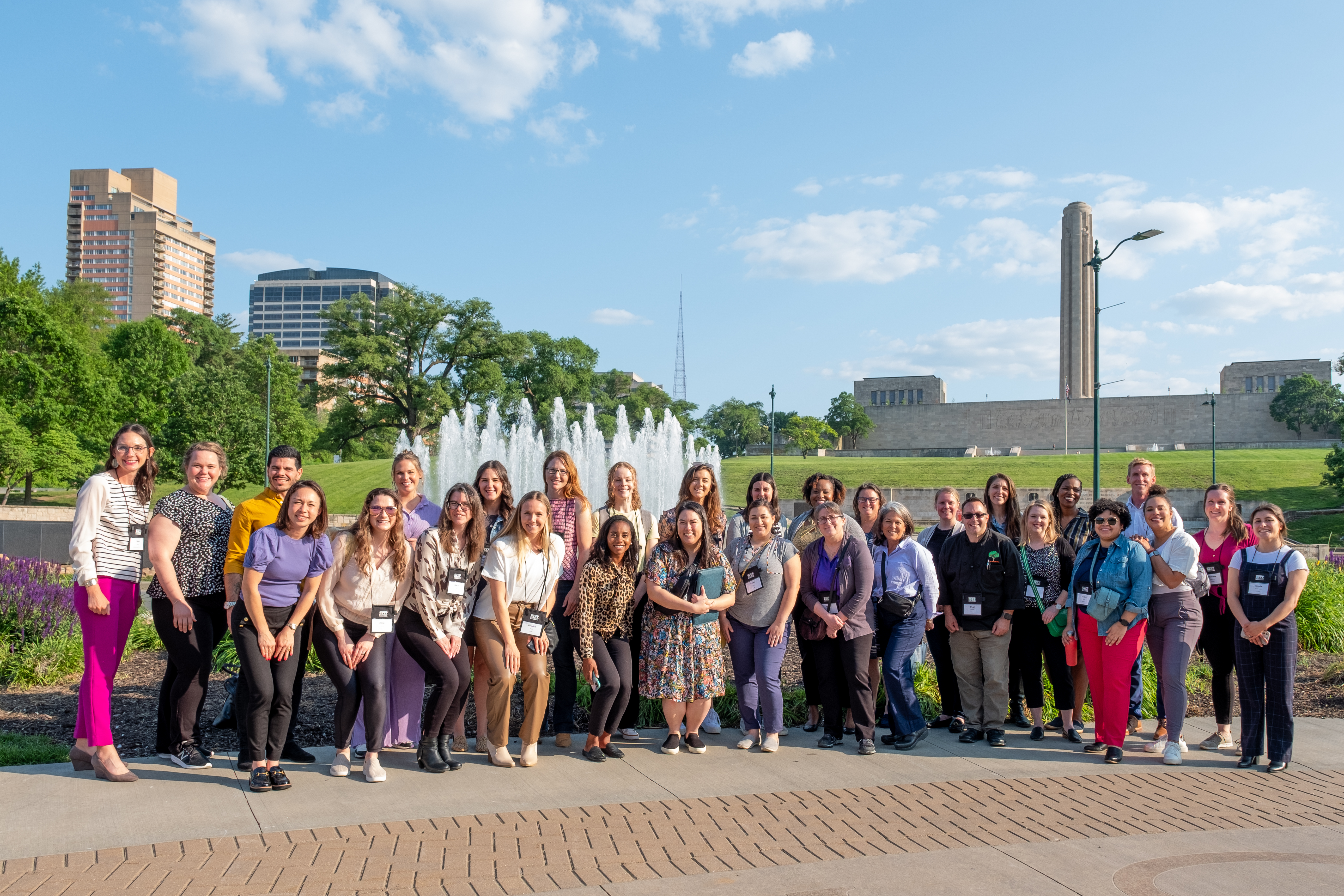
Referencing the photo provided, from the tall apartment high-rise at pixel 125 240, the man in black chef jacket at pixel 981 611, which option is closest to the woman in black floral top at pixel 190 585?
the man in black chef jacket at pixel 981 611

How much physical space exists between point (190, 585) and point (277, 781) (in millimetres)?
1331

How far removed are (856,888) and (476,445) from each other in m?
36.1

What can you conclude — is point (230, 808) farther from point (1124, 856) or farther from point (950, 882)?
point (1124, 856)

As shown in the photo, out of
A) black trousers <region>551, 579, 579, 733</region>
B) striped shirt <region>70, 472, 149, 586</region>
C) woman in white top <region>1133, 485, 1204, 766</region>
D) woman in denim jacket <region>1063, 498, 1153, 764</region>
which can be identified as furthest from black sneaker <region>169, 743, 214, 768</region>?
woman in white top <region>1133, 485, 1204, 766</region>

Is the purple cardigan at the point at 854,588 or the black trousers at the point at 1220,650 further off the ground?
the purple cardigan at the point at 854,588

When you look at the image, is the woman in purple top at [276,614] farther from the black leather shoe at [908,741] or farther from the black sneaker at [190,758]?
the black leather shoe at [908,741]

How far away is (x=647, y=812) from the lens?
16.7 feet

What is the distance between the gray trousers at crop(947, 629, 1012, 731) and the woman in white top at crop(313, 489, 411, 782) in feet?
13.3

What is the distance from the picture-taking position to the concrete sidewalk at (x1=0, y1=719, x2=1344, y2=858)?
4.69 m

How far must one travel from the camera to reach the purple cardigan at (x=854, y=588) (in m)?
6.56

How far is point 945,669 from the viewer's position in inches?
287

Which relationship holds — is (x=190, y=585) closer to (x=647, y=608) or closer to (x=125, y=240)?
(x=647, y=608)

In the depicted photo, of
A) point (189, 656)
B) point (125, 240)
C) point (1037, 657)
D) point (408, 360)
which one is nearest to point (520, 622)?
point (189, 656)

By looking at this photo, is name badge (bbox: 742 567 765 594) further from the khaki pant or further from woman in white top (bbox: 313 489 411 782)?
woman in white top (bbox: 313 489 411 782)
